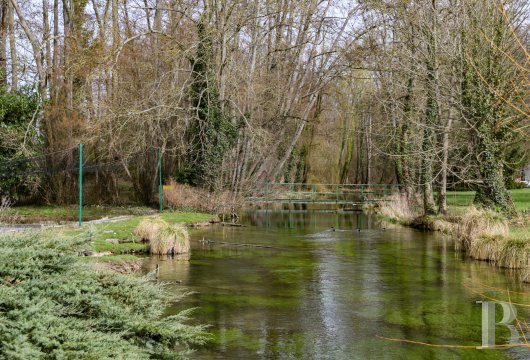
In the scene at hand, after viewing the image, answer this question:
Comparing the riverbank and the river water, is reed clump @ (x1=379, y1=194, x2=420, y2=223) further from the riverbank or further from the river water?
the river water

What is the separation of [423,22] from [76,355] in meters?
22.0

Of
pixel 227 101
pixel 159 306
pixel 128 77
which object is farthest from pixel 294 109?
pixel 159 306

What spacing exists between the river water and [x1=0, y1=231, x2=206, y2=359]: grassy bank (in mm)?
2044

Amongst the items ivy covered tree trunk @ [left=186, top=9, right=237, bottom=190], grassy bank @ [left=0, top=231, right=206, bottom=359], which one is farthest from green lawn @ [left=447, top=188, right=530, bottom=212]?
grassy bank @ [left=0, top=231, right=206, bottom=359]

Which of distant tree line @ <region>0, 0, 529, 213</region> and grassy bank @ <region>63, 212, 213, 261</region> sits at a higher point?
distant tree line @ <region>0, 0, 529, 213</region>

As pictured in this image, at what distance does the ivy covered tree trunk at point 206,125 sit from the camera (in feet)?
93.6

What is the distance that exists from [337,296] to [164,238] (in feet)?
20.1

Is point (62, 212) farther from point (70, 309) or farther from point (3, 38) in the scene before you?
point (70, 309)

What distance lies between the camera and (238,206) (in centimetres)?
3019

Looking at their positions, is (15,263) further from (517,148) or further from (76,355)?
(517,148)

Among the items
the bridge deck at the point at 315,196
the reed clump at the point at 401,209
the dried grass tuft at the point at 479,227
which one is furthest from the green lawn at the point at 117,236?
the bridge deck at the point at 315,196

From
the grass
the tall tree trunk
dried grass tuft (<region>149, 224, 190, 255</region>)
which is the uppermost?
the tall tree trunk

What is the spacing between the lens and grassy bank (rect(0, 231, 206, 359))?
4930 millimetres

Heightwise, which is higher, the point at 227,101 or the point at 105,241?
the point at 227,101
